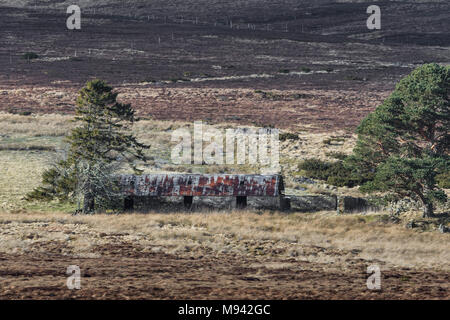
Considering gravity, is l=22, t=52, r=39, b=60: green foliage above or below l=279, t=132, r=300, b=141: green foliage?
above

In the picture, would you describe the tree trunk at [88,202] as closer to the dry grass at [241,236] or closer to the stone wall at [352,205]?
the dry grass at [241,236]

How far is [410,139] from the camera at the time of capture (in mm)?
30844

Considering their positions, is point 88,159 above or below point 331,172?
above

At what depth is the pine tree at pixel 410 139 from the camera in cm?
2880

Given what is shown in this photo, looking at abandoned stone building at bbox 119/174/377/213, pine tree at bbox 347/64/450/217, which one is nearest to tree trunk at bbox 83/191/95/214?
abandoned stone building at bbox 119/174/377/213

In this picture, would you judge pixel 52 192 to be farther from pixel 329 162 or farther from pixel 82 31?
pixel 82 31

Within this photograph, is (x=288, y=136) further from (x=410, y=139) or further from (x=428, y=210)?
(x=428, y=210)

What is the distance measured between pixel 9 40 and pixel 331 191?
267 feet

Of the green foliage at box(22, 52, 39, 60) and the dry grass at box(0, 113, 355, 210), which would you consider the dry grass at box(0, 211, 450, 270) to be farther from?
the green foliage at box(22, 52, 39, 60)

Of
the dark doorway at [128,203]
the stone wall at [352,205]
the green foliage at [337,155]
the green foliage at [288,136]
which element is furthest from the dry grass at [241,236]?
the green foliage at [288,136]

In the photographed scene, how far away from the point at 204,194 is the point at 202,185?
2.53 ft

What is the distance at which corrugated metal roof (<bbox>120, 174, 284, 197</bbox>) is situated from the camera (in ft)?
106

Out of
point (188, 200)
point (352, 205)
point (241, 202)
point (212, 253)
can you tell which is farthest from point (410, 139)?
point (212, 253)

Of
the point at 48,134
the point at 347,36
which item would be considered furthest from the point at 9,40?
the point at 347,36
